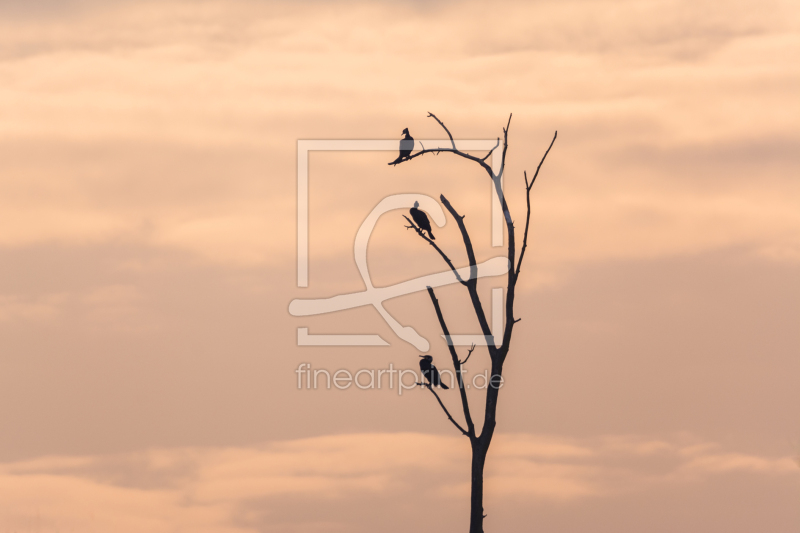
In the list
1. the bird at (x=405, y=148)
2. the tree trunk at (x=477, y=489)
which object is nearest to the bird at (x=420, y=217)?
the bird at (x=405, y=148)

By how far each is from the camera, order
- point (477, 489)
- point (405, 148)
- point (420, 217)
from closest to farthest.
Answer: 1. point (477, 489)
2. point (405, 148)
3. point (420, 217)

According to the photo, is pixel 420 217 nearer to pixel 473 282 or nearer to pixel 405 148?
pixel 405 148

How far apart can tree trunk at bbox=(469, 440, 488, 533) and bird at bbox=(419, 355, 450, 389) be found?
119 cm

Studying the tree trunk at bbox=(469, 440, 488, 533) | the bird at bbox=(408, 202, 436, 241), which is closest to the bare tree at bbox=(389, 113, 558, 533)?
the tree trunk at bbox=(469, 440, 488, 533)

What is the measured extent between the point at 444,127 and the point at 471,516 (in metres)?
5.53

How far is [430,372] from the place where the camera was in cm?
1513

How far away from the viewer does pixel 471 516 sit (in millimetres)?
12617

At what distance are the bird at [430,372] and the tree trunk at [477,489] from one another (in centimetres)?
119

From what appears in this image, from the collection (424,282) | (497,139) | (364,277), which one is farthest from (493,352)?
(364,277)

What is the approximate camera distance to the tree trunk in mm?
12516

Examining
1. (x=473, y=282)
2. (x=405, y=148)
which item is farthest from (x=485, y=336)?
(x=405, y=148)

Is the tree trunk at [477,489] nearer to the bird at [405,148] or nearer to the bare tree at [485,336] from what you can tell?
the bare tree at [485,336]

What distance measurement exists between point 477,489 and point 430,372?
2897mm

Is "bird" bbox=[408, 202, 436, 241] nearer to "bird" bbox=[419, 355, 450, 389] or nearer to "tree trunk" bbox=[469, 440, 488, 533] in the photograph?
"bird" bbox=[419, 355, 450, 389]
